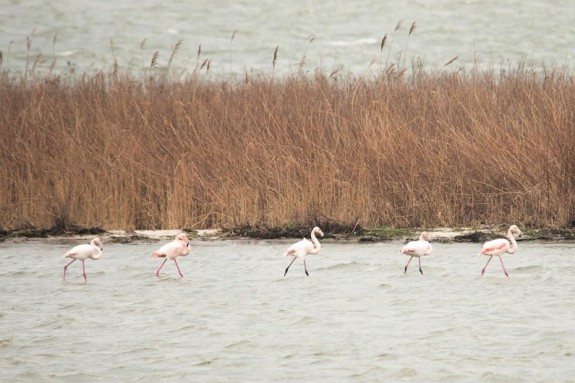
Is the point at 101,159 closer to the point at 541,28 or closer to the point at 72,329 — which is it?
the point at 72,329

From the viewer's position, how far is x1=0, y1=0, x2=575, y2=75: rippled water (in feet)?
154

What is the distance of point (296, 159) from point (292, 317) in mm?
4866

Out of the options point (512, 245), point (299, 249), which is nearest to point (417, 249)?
point (512, 245)

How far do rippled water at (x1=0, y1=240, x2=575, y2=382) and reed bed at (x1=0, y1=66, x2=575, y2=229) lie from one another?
79cm

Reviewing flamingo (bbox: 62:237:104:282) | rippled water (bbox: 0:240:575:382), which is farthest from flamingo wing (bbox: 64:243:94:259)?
rippled water (bbox: 0:240:575:382)

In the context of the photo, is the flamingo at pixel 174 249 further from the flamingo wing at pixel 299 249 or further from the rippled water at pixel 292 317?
the flamingo wing at pixel 299 249

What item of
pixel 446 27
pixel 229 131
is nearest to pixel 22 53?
pixel 446 27

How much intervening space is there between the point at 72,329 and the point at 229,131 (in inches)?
237

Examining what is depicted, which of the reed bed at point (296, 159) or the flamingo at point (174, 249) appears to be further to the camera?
the reed bed at point (296, 159)

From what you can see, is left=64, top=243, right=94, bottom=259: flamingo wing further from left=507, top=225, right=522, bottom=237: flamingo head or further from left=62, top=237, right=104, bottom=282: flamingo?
left=507, top=225, right=522, bottom=237: flamingo head

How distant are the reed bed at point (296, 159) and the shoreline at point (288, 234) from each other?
14cm

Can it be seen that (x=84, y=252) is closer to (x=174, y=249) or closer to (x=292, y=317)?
(x=174, y=249)

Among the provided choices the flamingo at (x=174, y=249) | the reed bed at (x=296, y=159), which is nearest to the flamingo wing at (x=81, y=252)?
the flamingo at (x=174, y=249)

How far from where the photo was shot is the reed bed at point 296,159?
44.6 ft
